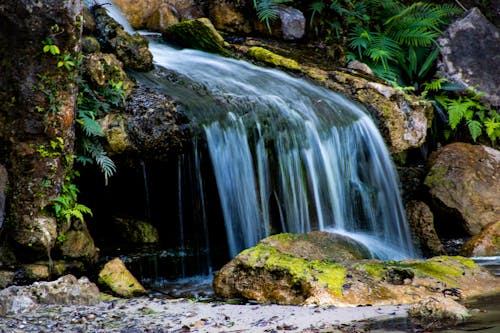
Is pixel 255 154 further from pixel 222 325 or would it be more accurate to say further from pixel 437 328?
pixel 437 328

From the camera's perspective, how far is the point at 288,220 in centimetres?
708

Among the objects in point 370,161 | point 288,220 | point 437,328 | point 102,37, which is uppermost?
point 102,37

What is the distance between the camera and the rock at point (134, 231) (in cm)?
673

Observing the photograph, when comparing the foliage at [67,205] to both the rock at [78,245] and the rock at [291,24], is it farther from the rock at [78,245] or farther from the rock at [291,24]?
the rock at [291,24]

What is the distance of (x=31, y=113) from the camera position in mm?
5484

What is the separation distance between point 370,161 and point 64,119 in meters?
4.06

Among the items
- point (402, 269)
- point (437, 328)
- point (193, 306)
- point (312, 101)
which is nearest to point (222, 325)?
point (193, 306)

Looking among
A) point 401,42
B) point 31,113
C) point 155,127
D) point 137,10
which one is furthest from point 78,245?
point 401,42

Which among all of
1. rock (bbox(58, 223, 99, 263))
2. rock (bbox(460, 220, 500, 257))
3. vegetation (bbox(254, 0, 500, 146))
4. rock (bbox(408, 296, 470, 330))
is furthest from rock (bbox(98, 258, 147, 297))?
vegetation (bbox(254, 0, 500, 146))

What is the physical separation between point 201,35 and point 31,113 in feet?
13.2

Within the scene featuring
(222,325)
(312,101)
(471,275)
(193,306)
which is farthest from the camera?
(312,101)

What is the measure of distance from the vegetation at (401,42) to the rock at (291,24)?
19 centimetres

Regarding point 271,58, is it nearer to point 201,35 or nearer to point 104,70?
point 201,35

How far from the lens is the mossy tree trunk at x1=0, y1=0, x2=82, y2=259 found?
539 centimetres
